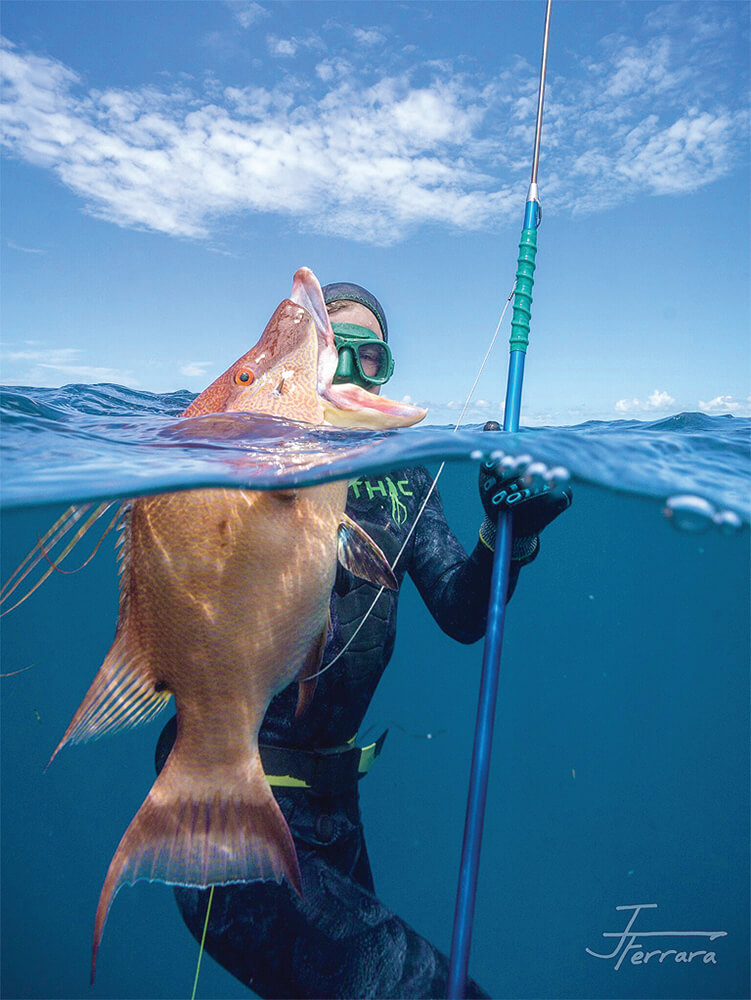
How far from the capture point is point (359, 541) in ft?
6.26

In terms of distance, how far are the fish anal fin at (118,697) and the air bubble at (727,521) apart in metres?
3.08

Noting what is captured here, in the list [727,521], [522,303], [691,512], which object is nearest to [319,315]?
[522,303]

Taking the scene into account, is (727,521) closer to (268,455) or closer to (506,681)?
(268,455)

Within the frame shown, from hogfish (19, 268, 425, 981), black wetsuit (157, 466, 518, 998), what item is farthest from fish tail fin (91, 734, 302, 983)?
black wetsuit (157, 466, 518, 998)

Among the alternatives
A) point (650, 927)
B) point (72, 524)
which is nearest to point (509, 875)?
point (650, 927)

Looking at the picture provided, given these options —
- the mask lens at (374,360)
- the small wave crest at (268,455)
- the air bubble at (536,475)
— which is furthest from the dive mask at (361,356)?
the air bubble at (536,475)

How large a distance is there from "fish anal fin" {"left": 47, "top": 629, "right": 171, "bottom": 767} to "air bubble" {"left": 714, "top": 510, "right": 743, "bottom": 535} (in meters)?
3.08

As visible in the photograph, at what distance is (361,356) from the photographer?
12.1ft

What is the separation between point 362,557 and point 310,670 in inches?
19.4

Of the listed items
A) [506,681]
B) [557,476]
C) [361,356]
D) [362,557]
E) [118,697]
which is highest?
[361,356]

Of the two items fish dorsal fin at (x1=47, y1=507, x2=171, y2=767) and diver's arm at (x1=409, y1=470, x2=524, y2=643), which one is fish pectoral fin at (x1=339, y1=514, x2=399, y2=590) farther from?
diver's arm at (x1=409, y1=470, x2=524, y2=643)

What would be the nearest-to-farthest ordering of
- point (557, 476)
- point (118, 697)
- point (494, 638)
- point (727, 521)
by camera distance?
point (118, 697)
point (494, 638)
point (557, 476)
point (727, 521)

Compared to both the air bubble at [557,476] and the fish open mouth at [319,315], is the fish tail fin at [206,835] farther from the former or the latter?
the air bubble at [557,476]

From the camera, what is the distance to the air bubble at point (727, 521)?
3244 millimetres
